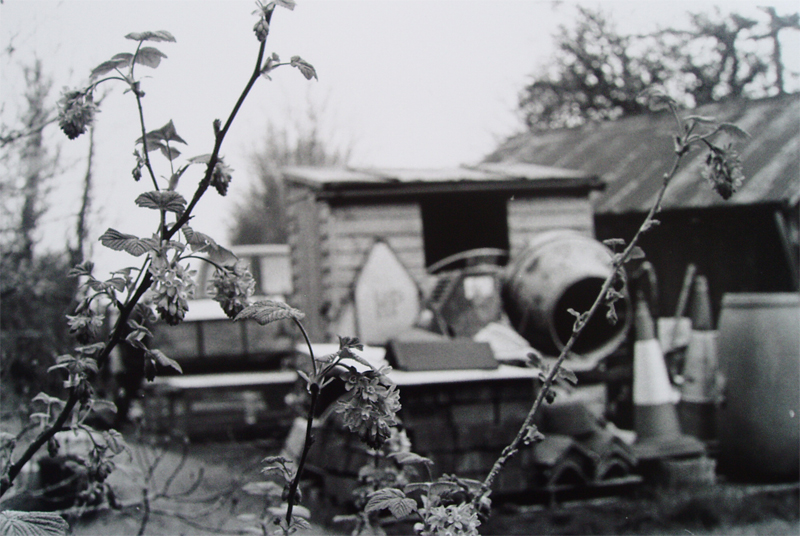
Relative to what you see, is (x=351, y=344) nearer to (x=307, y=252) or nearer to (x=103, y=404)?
(x=103, y=404)

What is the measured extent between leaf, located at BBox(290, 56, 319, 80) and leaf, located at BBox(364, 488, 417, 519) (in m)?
0.68

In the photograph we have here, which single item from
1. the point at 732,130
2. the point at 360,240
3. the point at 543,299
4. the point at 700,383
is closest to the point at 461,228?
the point at 360,240

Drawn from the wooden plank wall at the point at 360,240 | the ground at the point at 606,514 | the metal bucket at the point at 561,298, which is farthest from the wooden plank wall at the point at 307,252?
the ground at the point at 606,514

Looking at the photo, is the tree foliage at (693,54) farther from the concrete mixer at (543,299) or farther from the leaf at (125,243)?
the concrete mixer at (543,299)

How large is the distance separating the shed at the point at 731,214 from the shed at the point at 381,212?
81 centimetres

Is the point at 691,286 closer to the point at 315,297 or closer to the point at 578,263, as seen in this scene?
the point at 578,263

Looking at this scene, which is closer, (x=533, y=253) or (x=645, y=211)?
(x=533, y=253)

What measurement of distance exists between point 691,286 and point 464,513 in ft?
20.3

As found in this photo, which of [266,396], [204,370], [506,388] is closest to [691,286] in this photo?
[506,388]

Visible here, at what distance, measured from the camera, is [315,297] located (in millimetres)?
7000

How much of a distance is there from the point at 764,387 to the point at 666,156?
4531 millimetres

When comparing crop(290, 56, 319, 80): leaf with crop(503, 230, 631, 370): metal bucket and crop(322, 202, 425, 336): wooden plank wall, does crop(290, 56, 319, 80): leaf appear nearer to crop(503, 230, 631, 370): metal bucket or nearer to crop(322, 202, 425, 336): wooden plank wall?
crop(503, 230, 631, 370): metal bucket

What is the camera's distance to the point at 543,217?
6.99 meters

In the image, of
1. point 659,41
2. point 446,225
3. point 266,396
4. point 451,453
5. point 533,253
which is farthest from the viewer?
point 446,225
